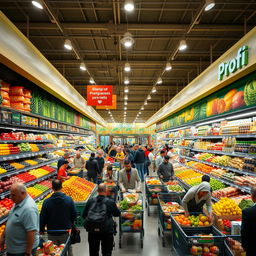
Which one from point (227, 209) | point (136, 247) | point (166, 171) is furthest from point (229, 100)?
point (136, 247)

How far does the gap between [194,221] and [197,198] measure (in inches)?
17.9

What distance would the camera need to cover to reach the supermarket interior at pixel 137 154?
3211mm

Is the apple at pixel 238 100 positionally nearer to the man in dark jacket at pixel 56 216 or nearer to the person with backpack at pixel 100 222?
the person with backpack at pixel 100 222

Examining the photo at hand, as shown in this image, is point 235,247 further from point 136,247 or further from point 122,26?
point 122,26

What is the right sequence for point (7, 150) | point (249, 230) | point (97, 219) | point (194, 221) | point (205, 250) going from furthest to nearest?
1. point (7, 150)
2. point (194, 221)
3. point (205, 250)
4. point (97, 219)
5. point (249, 230)

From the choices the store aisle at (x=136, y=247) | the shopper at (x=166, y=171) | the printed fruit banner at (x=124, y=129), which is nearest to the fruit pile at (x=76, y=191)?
the store aisle at (x=136, y=247)

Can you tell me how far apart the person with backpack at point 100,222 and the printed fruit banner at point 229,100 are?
3.96m

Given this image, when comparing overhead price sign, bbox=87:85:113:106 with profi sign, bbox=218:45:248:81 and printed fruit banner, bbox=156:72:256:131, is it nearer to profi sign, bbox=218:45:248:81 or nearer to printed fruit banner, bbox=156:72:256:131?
printed fruit banner, bbox=156:72:256:131

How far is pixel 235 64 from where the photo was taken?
507cm

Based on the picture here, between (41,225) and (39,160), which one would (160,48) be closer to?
(39,160)

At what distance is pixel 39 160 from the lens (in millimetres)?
7152

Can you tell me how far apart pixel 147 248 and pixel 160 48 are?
875 cm

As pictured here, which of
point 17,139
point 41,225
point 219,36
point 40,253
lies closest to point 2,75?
point 17,139

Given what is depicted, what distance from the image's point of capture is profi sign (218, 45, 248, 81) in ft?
15.2
